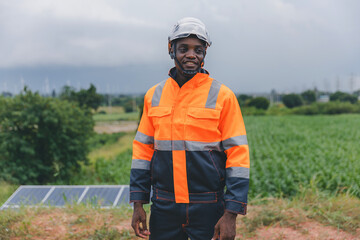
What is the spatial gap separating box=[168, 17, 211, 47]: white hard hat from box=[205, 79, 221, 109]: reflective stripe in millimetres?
281

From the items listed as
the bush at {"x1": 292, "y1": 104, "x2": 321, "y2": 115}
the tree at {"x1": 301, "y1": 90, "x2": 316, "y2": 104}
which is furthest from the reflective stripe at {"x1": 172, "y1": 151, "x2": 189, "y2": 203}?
the tree at {"x1": 301, "y1": 90, "x2": 316, "y2": 104}

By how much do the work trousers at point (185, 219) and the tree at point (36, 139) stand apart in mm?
7880

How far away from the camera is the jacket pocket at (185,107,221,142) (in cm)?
209

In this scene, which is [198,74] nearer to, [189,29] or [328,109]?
[189,29]

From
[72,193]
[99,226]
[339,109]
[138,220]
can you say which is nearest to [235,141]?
[138,220]

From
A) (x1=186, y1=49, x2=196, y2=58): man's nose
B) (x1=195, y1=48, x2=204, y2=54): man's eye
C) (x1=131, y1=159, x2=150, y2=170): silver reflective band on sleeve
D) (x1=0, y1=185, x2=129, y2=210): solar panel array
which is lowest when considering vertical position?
(x1=0, y1=185, x2=129, y2=210): solar panel array

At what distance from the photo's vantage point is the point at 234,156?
81.5 inches

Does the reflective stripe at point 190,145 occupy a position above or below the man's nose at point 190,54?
below

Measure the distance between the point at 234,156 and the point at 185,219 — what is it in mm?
518

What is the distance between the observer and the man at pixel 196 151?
2057 mm

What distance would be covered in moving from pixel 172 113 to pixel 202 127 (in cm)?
22

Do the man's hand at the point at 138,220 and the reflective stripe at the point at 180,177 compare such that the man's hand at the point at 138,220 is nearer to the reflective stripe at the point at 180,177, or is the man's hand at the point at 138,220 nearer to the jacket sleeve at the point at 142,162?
→ the jacket sleeve at the point at 142,162

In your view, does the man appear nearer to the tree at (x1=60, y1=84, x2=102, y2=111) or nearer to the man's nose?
the man's nose

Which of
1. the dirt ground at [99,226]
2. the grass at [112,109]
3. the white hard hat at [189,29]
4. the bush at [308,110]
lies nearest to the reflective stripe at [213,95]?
the white hard hat at [189,29]
